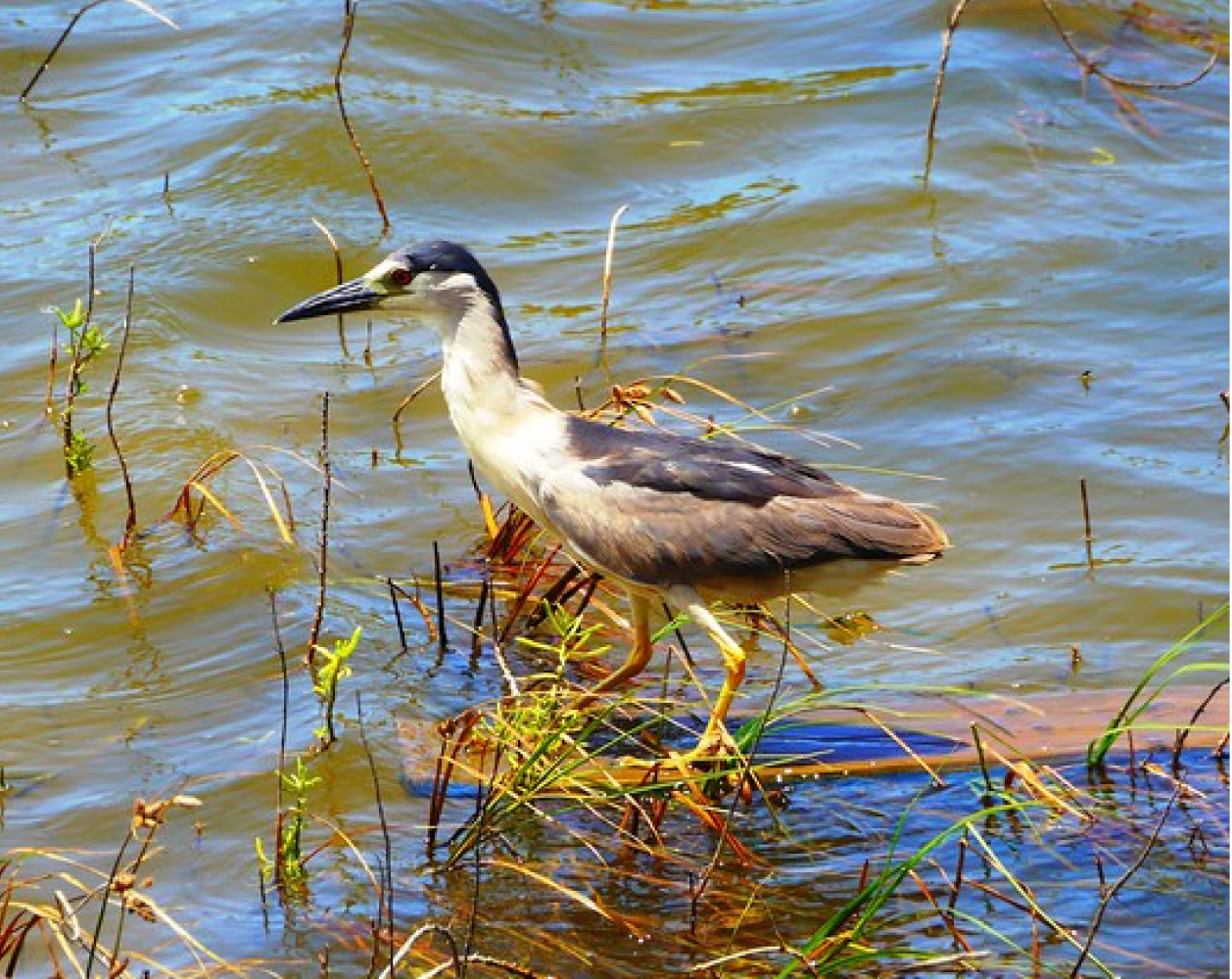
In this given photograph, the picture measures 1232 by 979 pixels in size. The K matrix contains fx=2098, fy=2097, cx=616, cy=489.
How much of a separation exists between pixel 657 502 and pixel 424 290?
1.04 metres

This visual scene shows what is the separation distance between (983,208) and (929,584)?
11.7 feet

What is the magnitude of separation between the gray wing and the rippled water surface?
591 millimetres

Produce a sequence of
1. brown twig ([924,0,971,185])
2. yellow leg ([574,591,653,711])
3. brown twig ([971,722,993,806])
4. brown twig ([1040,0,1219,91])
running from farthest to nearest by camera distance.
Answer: brown twig ([1040,0,1219,91]) < brown twig ([924,0,971,185]) < yellow leg ([574,591,653,711]) < brown twig ([971,722,993,806])

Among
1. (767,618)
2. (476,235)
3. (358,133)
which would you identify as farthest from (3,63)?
(767,618)

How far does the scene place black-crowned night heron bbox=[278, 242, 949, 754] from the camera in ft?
20.3

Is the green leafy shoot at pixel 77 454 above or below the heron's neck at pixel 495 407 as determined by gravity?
below

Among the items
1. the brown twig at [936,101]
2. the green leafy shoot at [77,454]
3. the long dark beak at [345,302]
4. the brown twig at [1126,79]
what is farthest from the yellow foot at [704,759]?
the brown twig at [1126,79]

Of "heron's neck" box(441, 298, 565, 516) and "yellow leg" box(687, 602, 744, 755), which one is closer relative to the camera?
"yellow leg" box(687, 602, 744, 755)

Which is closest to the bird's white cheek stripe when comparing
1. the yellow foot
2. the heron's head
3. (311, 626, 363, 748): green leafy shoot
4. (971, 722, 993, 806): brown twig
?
the heron's head

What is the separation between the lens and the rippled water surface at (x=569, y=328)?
6.20m

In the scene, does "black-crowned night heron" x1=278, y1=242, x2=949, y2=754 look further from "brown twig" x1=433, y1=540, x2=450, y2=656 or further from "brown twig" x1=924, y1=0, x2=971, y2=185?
"brown twig" x1=924, y1=0, x2=971, y2=185

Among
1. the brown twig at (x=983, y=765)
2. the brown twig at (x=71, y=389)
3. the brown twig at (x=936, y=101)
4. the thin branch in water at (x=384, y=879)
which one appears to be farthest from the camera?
the brown twig at (x=936, y=101)

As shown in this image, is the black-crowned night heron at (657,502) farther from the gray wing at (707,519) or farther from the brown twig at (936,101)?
the brown twig at (936,101)

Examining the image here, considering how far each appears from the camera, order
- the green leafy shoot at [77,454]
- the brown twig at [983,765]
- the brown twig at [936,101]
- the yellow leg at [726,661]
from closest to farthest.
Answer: the brown twig at [983,765]
the yellow leg at [726,661]
the green leafy shoot at [77,454]
the brown twig at [936,101]
